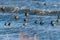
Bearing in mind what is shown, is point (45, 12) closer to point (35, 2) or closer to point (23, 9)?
point (23, 9)

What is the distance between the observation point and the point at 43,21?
62.1 feet

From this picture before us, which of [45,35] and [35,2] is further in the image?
[35,2]

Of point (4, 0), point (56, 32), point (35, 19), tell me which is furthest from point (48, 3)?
point (56, 32)

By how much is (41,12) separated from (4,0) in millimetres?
6251

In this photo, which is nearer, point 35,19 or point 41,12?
point 35,19

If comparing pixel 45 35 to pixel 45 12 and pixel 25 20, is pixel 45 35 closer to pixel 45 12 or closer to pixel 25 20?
pixel 25 20

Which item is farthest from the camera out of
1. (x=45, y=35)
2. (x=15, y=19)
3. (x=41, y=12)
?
(x=41, y=12)

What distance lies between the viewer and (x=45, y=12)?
22.2 m

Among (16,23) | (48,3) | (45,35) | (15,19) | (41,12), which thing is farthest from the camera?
(48,3)

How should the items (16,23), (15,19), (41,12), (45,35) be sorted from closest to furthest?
(45,35)
(16,23)
(15,19)
(41,12)

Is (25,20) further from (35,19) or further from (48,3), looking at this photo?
(48,3)

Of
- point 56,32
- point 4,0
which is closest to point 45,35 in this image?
point 56,32

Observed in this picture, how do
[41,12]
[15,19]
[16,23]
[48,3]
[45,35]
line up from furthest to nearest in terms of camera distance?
1. [48,3]
2. [41,12]
3. [15,19]
4. [16,23]
5. [45,35]

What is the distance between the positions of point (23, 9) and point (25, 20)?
13.4 feet
